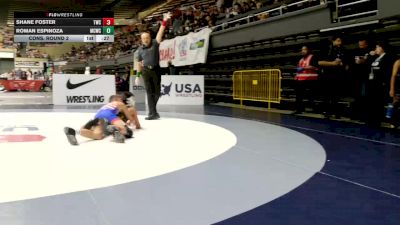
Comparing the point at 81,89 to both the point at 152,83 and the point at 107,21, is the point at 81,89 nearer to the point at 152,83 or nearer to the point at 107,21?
the point at 107,21

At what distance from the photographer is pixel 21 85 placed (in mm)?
29188

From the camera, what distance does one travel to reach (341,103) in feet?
28.5

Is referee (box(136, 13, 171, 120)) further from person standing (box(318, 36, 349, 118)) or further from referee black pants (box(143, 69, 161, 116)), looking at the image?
person standing (box(318, 36, 349, 118))

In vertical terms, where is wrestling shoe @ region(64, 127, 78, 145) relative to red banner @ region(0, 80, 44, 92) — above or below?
below

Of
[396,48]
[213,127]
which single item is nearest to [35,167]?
[213,127]

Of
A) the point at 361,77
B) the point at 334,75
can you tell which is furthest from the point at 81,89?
the point at 361,77

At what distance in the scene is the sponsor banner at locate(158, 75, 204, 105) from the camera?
13.1m

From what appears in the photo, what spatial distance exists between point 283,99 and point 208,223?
883 cm

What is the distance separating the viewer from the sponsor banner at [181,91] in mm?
13133

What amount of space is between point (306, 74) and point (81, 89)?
6989mm
